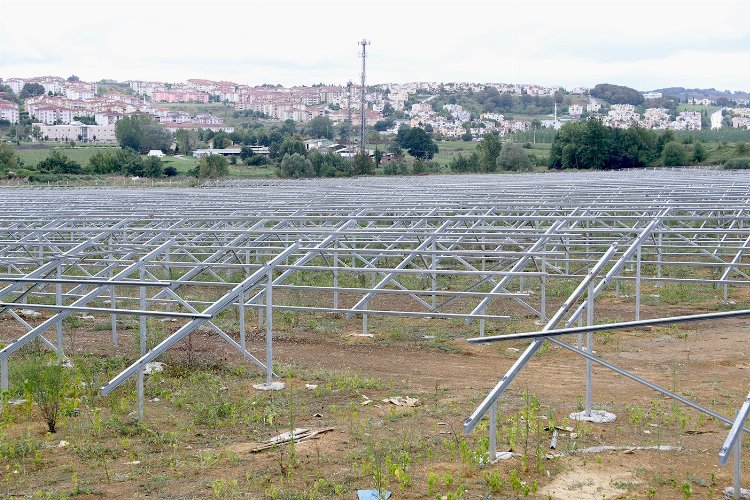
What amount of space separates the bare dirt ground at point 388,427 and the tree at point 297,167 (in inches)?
1797

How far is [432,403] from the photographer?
10648mm

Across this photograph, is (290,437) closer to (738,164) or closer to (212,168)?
(212,168)

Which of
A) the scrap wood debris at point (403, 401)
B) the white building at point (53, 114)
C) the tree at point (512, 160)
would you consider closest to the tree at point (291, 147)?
the tree at point (512, 160)

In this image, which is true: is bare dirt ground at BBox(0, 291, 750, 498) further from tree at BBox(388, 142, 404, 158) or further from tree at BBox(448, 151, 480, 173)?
tree at BBox(388, 142, 404, 158)

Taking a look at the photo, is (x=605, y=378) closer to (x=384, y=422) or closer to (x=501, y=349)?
(x=501, y=349)

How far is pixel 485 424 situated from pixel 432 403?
1.28 m

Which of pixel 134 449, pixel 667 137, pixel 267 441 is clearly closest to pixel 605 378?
pixel 267 441

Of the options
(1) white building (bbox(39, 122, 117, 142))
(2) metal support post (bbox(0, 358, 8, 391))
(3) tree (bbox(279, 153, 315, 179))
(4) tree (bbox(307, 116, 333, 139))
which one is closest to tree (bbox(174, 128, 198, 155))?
(3) tree (bbox(279, 153, 315, 179))

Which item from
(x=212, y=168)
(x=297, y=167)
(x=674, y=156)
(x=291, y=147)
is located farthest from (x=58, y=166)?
(x=674, y=156)

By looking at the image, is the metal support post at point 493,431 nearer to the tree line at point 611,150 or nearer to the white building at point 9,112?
the tree line at point 611,150

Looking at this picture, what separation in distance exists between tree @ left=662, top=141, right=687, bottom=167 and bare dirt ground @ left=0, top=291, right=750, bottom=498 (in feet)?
170

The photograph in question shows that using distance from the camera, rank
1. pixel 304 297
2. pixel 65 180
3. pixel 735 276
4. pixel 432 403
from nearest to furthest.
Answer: pixel 432 403
pixel 304 297
pixel 735 276
pixel 65 180

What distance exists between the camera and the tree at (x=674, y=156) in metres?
63.4

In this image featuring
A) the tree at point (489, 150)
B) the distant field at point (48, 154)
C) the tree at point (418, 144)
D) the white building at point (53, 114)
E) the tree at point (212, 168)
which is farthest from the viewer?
the white building at point (53, 114)
